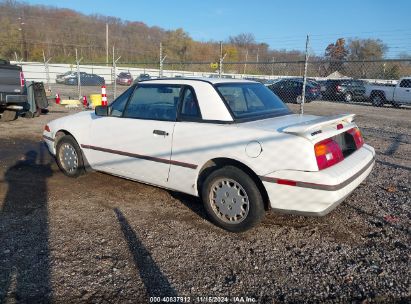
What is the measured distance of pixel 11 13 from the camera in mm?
48219

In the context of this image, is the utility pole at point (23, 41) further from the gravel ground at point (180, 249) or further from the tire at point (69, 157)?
the gravel ground at point (180, 249)

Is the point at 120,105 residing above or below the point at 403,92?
below

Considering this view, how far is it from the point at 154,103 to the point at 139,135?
0.46 m

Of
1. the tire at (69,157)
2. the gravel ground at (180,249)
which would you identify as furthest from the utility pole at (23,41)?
the gravel ground at (180,249)

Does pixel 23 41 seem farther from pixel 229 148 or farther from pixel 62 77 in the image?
pixel 229 148

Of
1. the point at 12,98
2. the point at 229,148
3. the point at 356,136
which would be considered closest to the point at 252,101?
the point at 229,148

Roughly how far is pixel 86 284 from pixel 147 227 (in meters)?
1.13

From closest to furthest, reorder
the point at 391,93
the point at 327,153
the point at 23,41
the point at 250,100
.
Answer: the point at 327,153, the point at 250,100, the point at 391,93, the point at 23,41

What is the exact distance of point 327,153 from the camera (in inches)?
137

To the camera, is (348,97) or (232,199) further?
(348,97)

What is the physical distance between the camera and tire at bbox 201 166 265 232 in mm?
3635

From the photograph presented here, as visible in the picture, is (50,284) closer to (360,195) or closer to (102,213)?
(102,213)

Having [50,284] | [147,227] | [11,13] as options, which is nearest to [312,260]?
[147,227]

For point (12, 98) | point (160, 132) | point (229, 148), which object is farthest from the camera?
point (12, 98)
